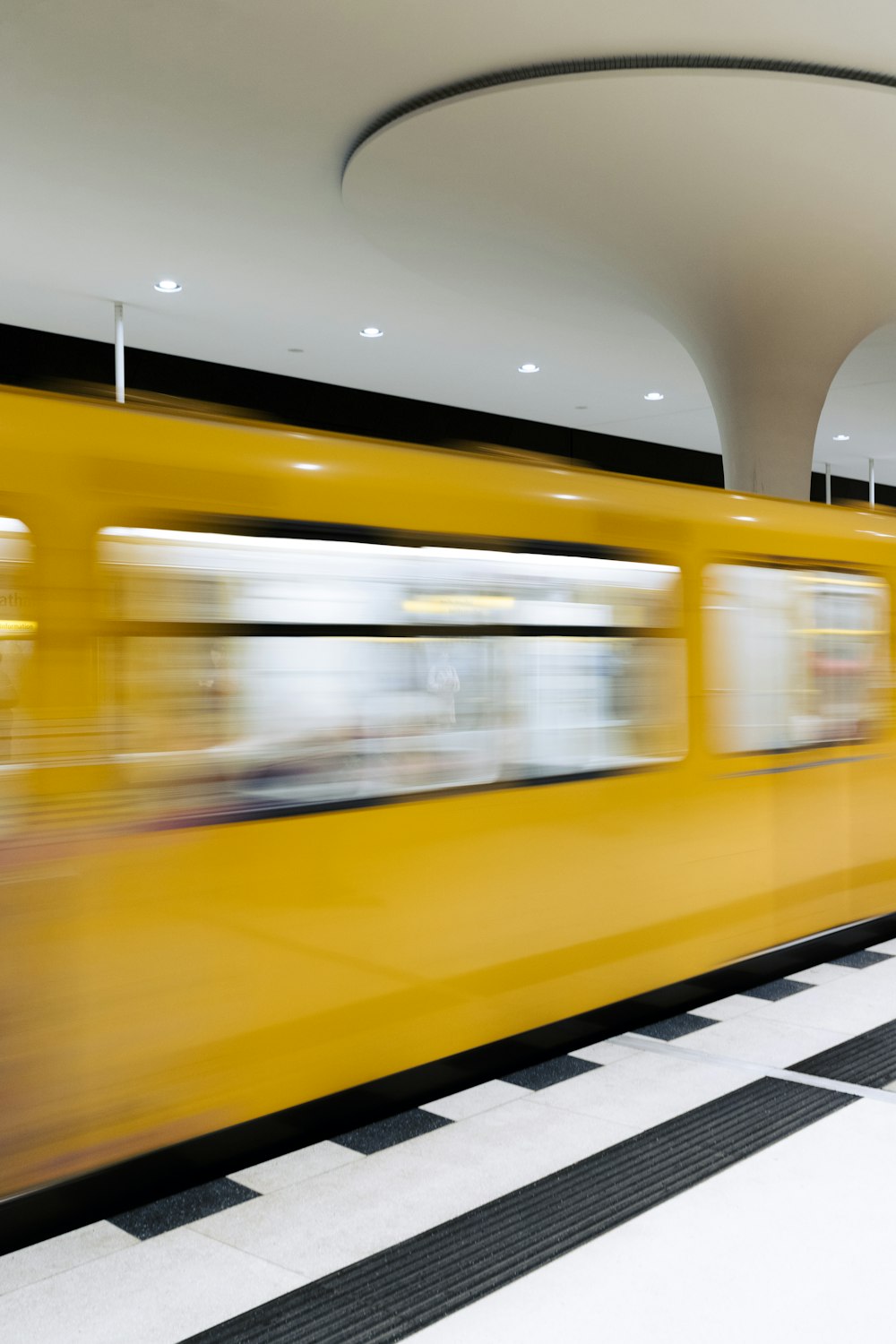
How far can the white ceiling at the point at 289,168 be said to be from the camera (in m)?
6.61

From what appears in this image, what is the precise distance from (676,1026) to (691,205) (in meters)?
5.79

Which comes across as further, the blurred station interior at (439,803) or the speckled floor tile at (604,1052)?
the speckled floor tile at (604,1052)

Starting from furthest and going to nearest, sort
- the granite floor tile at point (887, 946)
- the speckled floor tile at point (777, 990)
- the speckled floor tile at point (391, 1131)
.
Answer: the granite floor tile at point (887, 946) < the speckled floor tile at point (777, 990) < the speckled floor tile at point (391, 1131)

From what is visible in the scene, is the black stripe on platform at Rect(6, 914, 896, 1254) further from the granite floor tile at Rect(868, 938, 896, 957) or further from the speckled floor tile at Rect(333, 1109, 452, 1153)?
the granite floor tile at Rect(868, 938, 896, 957)

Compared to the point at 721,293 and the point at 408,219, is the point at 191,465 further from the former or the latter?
the point at 721,293

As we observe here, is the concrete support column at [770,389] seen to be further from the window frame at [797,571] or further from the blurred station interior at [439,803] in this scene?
the window frame at [797,571]

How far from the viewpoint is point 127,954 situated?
3408 mm

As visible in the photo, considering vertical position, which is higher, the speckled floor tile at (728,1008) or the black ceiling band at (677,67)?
the black ceiling band at (677,67)

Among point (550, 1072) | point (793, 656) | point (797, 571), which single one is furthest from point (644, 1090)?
point (797, 571)

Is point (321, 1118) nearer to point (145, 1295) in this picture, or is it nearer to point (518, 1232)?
point (518, 1232)

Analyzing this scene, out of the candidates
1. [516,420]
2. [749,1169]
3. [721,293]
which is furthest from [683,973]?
[516,420]

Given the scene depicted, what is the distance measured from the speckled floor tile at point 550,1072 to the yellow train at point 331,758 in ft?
0.61

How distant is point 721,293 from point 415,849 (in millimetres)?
6731

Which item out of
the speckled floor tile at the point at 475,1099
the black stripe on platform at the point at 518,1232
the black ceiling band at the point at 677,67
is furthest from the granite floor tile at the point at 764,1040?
the black ceiling band at the point at 677,67
